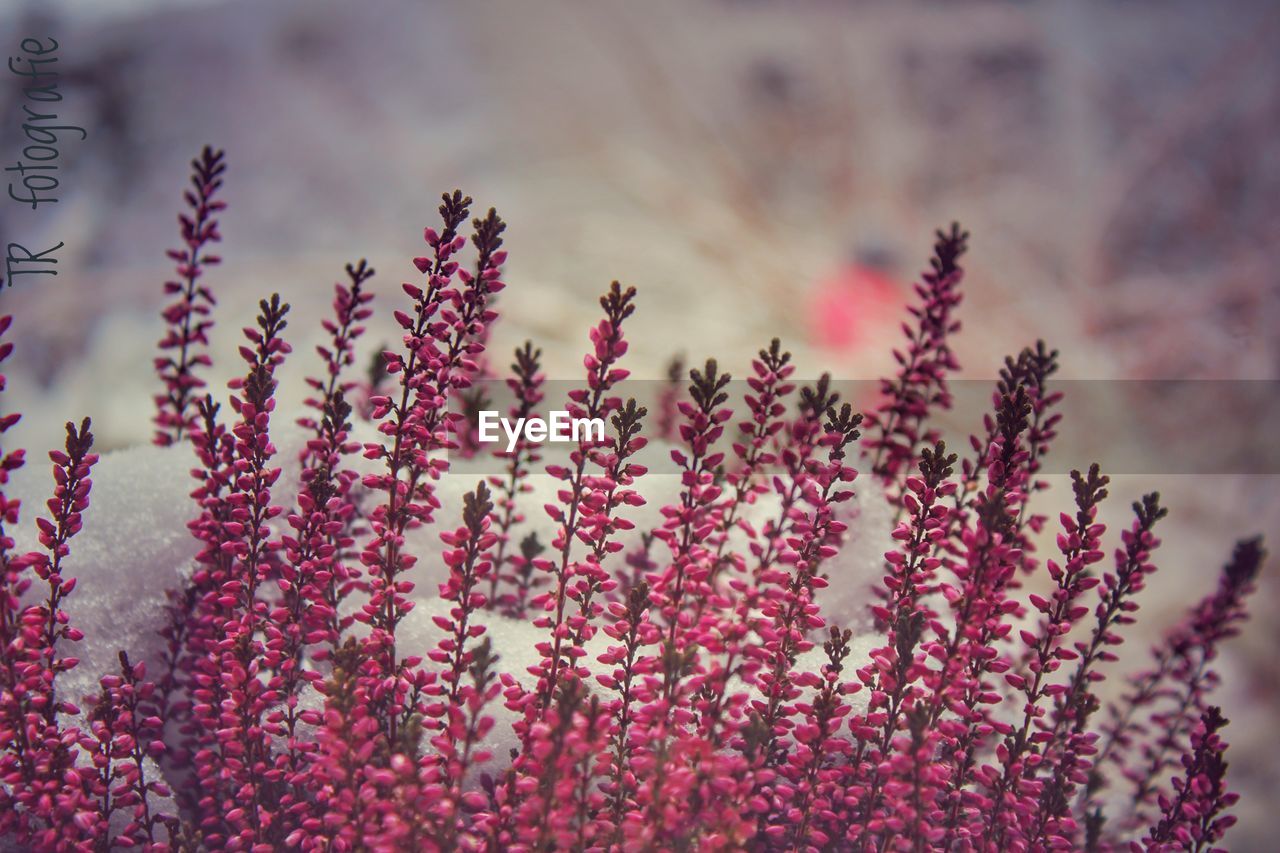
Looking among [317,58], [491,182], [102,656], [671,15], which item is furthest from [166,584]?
[671,15]

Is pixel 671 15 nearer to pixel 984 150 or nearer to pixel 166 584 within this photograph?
pixel 984 150

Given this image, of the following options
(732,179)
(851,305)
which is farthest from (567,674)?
(732,179)

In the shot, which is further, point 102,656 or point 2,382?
point 102,656

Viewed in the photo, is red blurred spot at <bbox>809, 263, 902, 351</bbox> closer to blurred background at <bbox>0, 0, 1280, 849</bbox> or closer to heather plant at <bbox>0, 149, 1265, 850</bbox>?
blurred background at <bbox>0, 0, 1280, 849</bbox>

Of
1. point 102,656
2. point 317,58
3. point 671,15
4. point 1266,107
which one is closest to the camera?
point 102,656

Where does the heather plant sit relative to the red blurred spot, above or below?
below

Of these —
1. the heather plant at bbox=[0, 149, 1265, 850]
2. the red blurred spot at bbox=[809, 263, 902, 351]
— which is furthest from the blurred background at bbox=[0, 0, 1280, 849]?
the heather plant at bbox=[0, 149, 1265, 850]

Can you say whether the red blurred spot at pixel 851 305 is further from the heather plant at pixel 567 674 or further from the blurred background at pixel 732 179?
the heather plant at pixel 567 674

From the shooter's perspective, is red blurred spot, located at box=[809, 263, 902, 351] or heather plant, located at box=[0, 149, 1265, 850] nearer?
heather plant, located at box=[0, 149, 1265, 850]

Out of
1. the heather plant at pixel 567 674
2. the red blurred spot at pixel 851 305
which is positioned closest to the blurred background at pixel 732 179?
the red blurred spot at pixel 851 305
